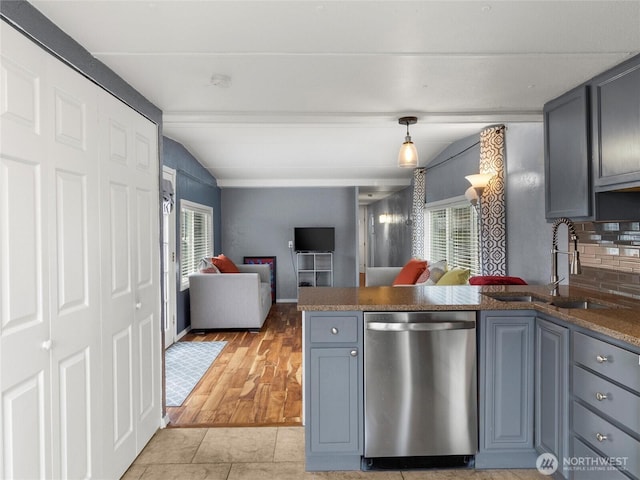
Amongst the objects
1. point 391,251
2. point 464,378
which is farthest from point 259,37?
point 391,251

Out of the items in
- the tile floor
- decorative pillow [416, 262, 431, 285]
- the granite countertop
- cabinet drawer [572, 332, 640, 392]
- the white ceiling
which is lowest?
the tile floor

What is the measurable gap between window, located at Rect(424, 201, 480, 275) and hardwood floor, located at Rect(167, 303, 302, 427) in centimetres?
231

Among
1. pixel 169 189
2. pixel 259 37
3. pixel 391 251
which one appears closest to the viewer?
pixel 259 37

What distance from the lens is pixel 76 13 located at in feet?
5.40

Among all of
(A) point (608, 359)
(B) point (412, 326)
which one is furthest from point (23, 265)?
(A) point (608, 359)

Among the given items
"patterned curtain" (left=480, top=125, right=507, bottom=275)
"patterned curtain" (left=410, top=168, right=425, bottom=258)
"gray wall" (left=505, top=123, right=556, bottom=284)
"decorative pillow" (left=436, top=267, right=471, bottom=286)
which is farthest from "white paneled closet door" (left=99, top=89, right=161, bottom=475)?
"patterned curtain" (left=410, top=168, right=425, bottom=258)

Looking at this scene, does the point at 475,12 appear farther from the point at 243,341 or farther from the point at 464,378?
the point at 243,341

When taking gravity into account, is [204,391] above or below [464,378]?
below

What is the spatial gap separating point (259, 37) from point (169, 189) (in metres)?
3.14

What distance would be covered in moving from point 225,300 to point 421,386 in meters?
3.67

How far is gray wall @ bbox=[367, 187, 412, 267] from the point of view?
8.25 meters

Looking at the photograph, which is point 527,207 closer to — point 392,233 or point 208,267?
point 208,267

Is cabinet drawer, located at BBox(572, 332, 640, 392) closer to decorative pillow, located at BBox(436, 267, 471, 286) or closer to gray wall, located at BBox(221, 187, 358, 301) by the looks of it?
decorative pillow, located at BBox(436, 267, 471, 286)

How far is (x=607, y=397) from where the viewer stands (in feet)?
5.96
